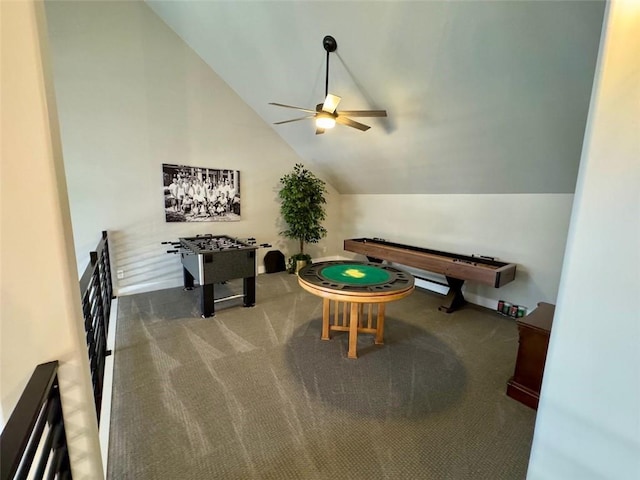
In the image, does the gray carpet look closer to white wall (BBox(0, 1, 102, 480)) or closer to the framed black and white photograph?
white wall (BBox(0, 1, 102, 480))

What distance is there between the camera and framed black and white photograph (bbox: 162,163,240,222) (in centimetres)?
412

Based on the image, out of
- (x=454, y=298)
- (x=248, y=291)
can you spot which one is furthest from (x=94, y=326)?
(x=454, y=298)

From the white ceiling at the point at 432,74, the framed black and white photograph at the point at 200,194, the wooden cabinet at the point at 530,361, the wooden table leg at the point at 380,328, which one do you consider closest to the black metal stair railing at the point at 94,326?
the framed black and white photograph at the point at 200,194

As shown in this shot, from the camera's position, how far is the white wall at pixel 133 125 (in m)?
3.38

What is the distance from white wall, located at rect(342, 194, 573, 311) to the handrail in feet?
13.9

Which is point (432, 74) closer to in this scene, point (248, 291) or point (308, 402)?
point (308, 402)

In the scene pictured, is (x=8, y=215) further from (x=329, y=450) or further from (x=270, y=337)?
(x=270, y=337)

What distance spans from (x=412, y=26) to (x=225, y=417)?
3.38m

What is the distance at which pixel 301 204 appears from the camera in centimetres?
487

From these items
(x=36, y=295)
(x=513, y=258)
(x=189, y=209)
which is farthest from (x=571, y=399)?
(x=189, y=209)

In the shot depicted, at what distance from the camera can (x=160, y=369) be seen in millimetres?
2322

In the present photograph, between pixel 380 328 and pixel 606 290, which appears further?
pixel 380 328

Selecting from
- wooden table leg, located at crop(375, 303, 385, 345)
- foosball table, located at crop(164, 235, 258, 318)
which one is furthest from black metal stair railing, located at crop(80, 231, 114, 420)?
wooden table leg, located at crop(375, 303, 385, 345)

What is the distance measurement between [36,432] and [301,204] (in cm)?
432
